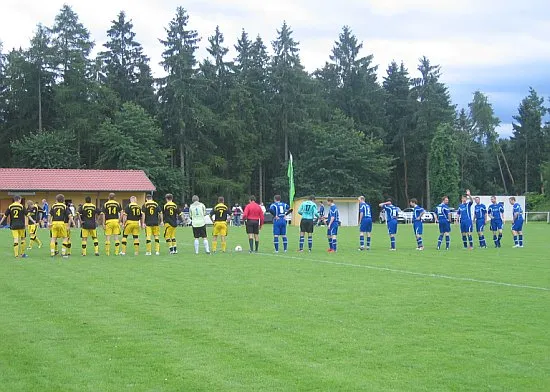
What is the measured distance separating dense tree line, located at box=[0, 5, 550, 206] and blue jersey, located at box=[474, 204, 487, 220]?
4205cm

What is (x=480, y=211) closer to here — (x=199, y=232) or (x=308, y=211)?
(x=308, y=211)

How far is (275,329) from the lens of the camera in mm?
9953

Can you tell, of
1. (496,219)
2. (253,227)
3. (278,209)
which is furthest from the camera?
(496,219)

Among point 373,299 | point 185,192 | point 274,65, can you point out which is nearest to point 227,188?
point 185,192

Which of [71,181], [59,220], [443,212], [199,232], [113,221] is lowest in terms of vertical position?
[199,232]

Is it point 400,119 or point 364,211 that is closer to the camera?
point 364,211

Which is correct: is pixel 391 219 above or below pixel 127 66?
below

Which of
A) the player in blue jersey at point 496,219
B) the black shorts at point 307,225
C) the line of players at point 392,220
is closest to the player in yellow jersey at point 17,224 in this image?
the line of players at point 392,220

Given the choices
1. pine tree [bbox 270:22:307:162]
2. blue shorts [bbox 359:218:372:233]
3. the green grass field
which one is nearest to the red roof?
pine tree [bbox 270:22:307:162]

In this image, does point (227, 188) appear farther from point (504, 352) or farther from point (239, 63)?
point (504, 352)

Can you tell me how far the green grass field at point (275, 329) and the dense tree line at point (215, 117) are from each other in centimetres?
5078

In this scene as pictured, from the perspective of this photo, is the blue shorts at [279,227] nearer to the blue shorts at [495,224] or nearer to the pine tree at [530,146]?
the blue shorts at [495,224]

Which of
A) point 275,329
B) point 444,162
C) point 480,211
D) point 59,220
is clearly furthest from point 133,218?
point 444,162

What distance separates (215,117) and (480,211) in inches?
1859
